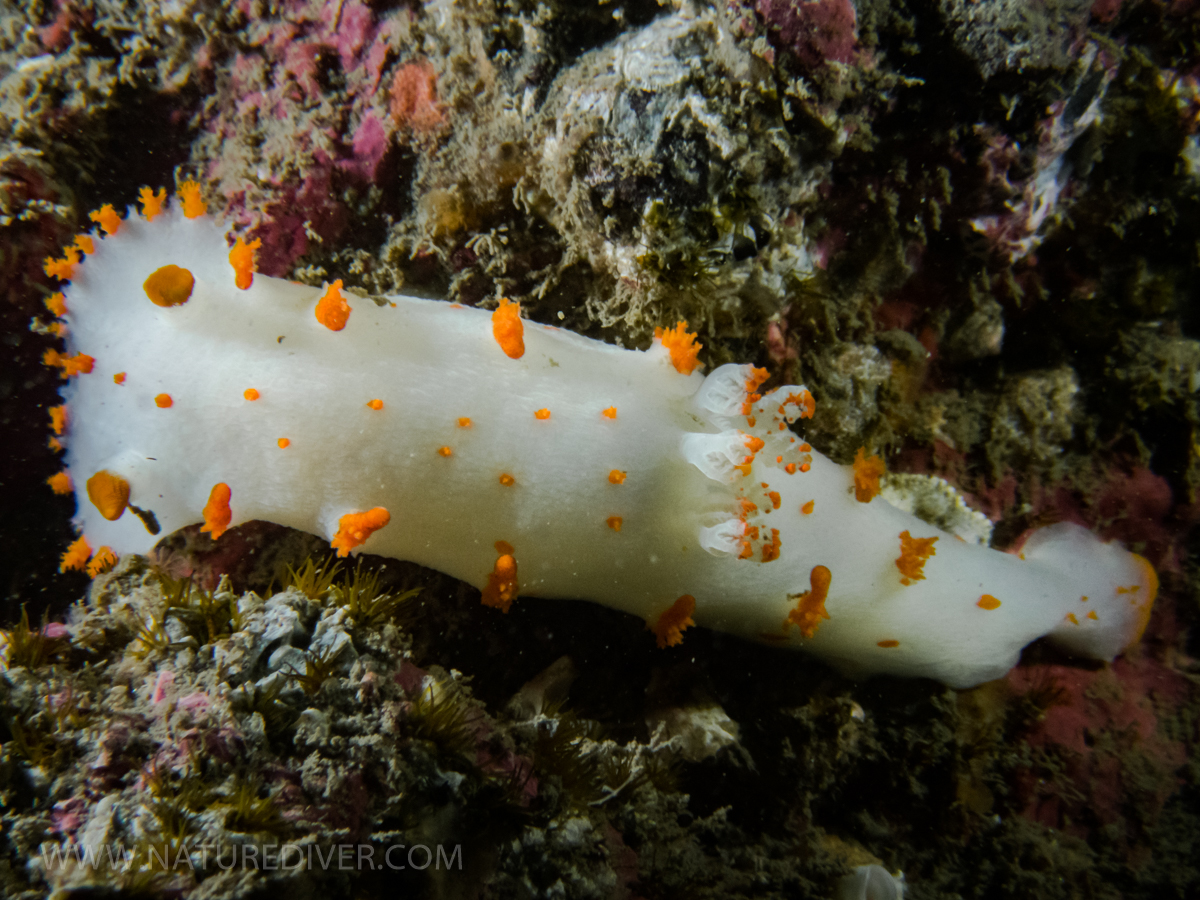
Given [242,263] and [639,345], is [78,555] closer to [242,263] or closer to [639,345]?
[242,263]

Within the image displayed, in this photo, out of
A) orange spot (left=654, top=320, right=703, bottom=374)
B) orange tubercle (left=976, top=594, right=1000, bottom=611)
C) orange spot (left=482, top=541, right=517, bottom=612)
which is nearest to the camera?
orange spot (left=482, top=541, right=517, bottom=612)

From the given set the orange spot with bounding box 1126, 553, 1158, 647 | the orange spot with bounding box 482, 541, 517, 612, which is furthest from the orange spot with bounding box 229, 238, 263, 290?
the orange spot with bounding box 1126, 553, 1158, 647

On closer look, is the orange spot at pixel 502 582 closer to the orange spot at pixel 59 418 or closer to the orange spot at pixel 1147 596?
the orange spot at pixel 59 418

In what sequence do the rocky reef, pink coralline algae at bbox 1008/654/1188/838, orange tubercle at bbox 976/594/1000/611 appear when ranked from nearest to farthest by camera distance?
the rocky reef < orange tubercle at bbox 976/594/1000/611 < pink coralline algae at bbox 1008/654/1188/838

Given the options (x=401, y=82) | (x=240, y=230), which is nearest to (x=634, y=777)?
(x=240, y=230)

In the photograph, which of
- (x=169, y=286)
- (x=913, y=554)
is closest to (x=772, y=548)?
(x=913, y=554)

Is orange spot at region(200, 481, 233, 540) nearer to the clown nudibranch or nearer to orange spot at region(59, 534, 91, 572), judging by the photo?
the clown nudibranch

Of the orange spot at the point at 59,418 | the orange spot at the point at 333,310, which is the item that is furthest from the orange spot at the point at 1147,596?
the orange spot at the point at 59,418
